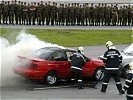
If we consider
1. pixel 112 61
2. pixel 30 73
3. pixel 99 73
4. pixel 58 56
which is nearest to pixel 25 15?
pixel 99 73

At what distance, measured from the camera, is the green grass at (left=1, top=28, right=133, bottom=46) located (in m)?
29.0

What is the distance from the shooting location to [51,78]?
17672mm

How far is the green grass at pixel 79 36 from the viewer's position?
29.0 meters

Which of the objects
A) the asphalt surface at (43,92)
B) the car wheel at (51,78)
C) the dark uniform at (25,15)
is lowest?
the asphalt surface at (43,92)

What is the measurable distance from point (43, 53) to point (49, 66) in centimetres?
67

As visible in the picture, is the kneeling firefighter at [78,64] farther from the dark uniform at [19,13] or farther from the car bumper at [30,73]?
the dark uniform at [19,13]

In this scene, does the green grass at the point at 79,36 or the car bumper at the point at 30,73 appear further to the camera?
the green grass at the point at 79,36

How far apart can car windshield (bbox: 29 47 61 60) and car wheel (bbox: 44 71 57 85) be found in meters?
0.59

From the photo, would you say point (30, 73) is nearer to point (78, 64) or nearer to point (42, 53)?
point (42, 53)

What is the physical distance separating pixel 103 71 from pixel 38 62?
2.91 meters

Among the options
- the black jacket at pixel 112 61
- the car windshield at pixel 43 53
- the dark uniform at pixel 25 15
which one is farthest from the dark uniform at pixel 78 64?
the dark uniform at pixel 25 15

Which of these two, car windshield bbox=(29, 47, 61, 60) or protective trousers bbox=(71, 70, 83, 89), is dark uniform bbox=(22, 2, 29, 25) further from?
protective trousers bbox=(71, 70, 83, 89)

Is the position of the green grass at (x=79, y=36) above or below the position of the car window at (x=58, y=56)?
above

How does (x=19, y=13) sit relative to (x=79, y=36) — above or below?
above
